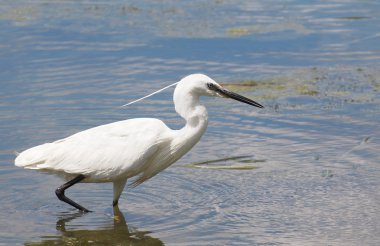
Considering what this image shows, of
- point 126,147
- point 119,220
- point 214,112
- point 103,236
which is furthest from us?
point 214,112

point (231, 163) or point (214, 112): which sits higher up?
point (214, 112)

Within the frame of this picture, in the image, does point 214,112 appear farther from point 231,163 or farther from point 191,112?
point 191,112

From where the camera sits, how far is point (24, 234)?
6.91m

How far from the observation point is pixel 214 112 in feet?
32.9

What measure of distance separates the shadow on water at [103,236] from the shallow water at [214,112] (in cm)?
2

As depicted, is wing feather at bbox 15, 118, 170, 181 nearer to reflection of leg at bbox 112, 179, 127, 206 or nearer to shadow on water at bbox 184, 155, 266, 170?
reflection of leg at bbox 112, 179, 127, 206

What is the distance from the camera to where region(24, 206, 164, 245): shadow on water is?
685 centimetres

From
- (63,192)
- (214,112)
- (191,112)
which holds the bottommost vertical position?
(63,192)

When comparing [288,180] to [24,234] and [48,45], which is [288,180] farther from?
[48,45]

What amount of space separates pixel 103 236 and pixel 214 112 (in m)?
3.33

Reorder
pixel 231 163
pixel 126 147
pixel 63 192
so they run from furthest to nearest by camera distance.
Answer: pixel 231 163 < pixel 63 192 < pixel 126 147

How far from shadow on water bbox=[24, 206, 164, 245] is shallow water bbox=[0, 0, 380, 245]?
0.05 feet

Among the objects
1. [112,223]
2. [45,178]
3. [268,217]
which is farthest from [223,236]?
[45,178]

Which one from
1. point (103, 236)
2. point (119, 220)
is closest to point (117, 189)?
point (119, 220)
